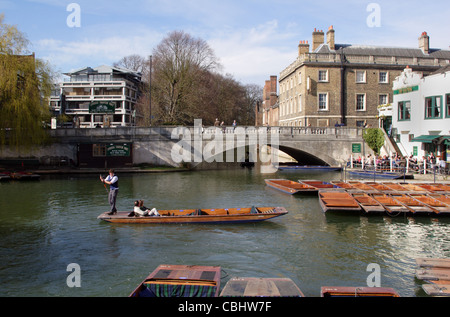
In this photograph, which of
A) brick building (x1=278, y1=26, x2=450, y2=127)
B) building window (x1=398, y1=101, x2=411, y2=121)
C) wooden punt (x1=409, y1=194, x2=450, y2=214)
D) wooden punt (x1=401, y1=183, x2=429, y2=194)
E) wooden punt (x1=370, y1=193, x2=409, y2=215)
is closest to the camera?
wooden punt (x1=409, y1=194, x2=450, y2=214)

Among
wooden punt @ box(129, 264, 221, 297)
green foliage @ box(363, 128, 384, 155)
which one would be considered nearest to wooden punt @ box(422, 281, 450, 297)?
wooden punt @ box(129, 264, 221, 297)

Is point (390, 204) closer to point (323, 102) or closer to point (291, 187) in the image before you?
point (291, 187)

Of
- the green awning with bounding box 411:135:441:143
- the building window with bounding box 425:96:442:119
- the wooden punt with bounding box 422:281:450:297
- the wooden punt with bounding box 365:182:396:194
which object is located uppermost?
the building window with bounding box 425:96:442:119

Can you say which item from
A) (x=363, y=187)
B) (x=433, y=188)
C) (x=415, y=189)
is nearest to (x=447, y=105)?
(x=433, y=188)

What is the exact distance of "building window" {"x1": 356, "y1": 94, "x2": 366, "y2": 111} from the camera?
1859 inches

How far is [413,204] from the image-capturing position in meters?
19.2

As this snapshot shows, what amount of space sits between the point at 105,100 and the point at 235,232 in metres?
54.9

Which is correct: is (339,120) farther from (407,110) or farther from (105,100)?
(105,100)

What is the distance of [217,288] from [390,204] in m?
13.4

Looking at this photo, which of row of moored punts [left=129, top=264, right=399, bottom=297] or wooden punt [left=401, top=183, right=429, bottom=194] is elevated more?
wooden punt [left=401, top=183, right=429, bottom=194]

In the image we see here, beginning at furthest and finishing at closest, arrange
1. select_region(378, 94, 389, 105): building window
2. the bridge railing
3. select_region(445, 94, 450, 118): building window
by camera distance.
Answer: select_region(378, 94, 389, 105): building window < the bridge railing < select_region(445, 94, 450, 118): building window

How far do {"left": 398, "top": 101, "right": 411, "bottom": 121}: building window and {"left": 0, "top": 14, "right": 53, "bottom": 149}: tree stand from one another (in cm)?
3001

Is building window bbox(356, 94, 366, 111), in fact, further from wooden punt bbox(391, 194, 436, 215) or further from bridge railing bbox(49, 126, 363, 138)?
wooden punt bbox(391, 194, 436, 215)
